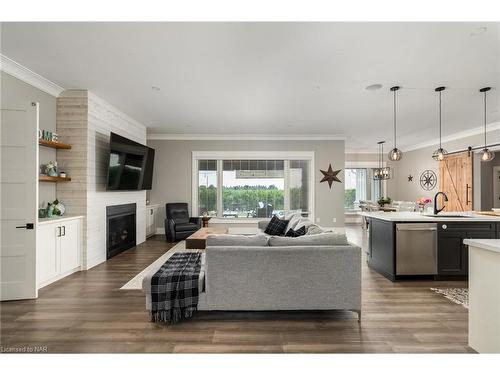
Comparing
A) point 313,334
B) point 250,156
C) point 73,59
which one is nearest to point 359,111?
point 250,156

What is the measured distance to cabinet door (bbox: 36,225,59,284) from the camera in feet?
11.3

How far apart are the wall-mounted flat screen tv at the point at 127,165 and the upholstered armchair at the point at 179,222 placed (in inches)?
36.3

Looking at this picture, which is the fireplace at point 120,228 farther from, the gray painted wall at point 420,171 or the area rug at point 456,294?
the gray painted wall at point 420,171

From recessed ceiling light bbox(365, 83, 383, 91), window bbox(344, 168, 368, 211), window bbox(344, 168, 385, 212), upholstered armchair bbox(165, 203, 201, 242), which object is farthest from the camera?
window bbox(344, 168, 368, 211)

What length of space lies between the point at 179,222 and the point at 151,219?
970 millimetres

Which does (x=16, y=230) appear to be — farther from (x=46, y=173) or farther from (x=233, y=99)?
(x=233, y=99)

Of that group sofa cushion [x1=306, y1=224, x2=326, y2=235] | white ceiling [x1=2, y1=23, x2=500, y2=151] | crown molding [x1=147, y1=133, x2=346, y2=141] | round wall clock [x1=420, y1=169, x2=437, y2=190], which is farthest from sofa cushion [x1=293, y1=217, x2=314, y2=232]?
round wall clock [x1=420, y1=169, x2=437, y2=190]

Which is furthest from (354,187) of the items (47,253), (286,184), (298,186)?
(47,253)

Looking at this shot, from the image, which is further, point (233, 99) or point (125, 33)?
point (233, 99)

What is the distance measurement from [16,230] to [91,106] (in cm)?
230

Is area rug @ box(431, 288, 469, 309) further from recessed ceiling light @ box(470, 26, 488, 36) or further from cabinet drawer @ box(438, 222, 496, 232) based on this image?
recessed ceiling light @ box(470, 26, 488, 36)

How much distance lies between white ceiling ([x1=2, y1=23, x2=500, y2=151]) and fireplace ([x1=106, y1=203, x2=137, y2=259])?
2001mm


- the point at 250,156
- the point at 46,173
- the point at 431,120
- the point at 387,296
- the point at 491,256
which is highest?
the point at 431,120

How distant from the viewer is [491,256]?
191 centimetres
